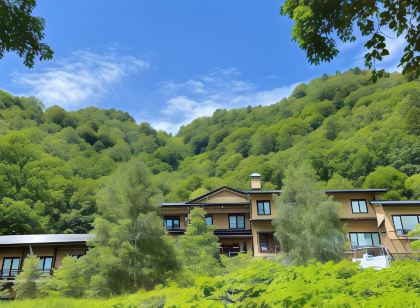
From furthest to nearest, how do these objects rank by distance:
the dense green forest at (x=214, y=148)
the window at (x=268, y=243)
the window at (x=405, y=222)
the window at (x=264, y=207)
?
1. the dense green forest at (x=214, y=148)
2. the window at (x=264, y=207)
3. the window at (x=268, y=243)
4. the window at (x=405, y=222)

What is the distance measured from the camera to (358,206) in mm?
34188

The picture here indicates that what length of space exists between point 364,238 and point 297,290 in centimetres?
3318

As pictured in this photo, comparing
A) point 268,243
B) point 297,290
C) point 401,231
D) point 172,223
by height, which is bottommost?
point 297,290

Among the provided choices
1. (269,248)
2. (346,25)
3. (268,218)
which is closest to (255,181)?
(268,218)

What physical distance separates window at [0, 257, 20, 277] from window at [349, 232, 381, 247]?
29205mm

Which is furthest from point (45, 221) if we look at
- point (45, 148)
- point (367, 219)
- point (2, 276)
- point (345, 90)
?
point (345, 90)

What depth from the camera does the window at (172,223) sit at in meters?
36.1

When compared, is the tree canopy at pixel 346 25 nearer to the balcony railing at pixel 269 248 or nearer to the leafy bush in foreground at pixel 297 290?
the leafy bush in foreground at pixel 297 290

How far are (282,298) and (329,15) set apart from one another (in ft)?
14.1

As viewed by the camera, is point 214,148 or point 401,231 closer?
point 401,231

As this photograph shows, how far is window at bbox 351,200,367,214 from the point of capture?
34.0m

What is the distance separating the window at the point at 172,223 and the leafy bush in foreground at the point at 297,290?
32160 millimetres

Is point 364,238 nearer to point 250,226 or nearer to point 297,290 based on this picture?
point 250,226

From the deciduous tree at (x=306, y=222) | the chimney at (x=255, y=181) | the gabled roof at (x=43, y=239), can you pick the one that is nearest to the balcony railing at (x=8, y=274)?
the gabled roof at (x=43, y=239)
